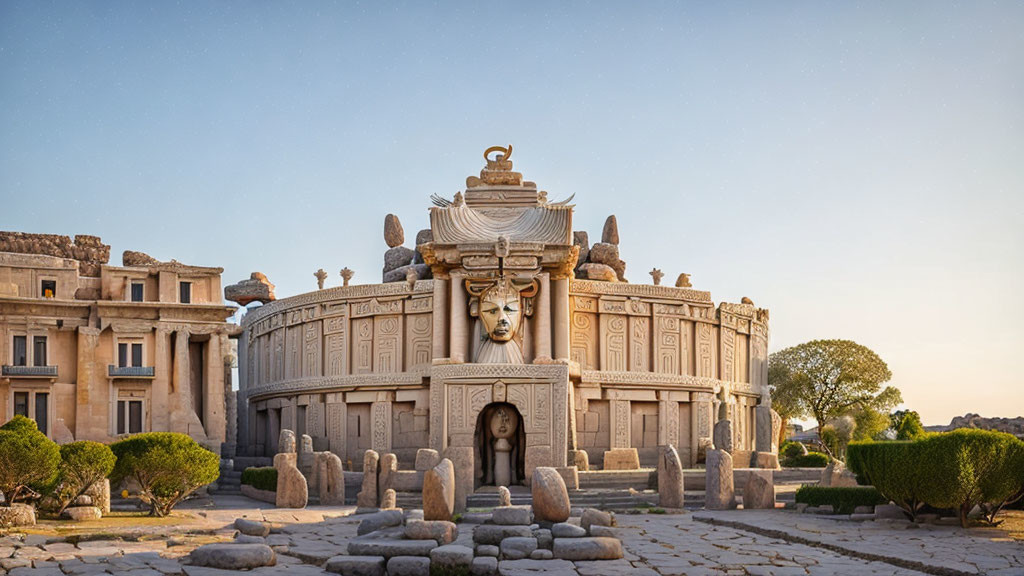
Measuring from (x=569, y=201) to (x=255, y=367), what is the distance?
16017 mm

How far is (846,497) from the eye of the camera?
22.7 meters

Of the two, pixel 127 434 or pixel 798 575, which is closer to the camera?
pixel 798 575

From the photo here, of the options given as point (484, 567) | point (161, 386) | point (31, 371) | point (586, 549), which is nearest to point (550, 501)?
point (586, 549)

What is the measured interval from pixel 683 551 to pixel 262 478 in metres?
16.1

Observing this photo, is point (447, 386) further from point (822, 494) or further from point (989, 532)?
point (989, 532)

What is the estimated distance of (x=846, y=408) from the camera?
5841 centimetres

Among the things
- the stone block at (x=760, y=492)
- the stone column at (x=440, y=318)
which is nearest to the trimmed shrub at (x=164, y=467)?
the stone column at (x=440, y=318)

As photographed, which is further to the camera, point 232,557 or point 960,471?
point 960,471

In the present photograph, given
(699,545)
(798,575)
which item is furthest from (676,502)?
(798,575)

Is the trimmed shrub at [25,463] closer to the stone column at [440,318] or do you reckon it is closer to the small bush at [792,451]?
the stone column at [440,318]

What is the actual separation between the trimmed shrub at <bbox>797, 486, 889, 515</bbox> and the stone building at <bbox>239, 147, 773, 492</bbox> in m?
7.37

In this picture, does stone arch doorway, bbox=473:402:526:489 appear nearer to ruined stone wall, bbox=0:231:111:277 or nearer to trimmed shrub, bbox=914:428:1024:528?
trimmed shrub, bbox=914:428:1024:528

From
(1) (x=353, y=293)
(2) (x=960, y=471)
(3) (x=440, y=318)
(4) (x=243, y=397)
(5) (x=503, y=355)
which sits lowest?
(2) (x=960, y=471)

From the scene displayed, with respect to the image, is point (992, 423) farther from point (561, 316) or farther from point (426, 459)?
point (426, 459)
